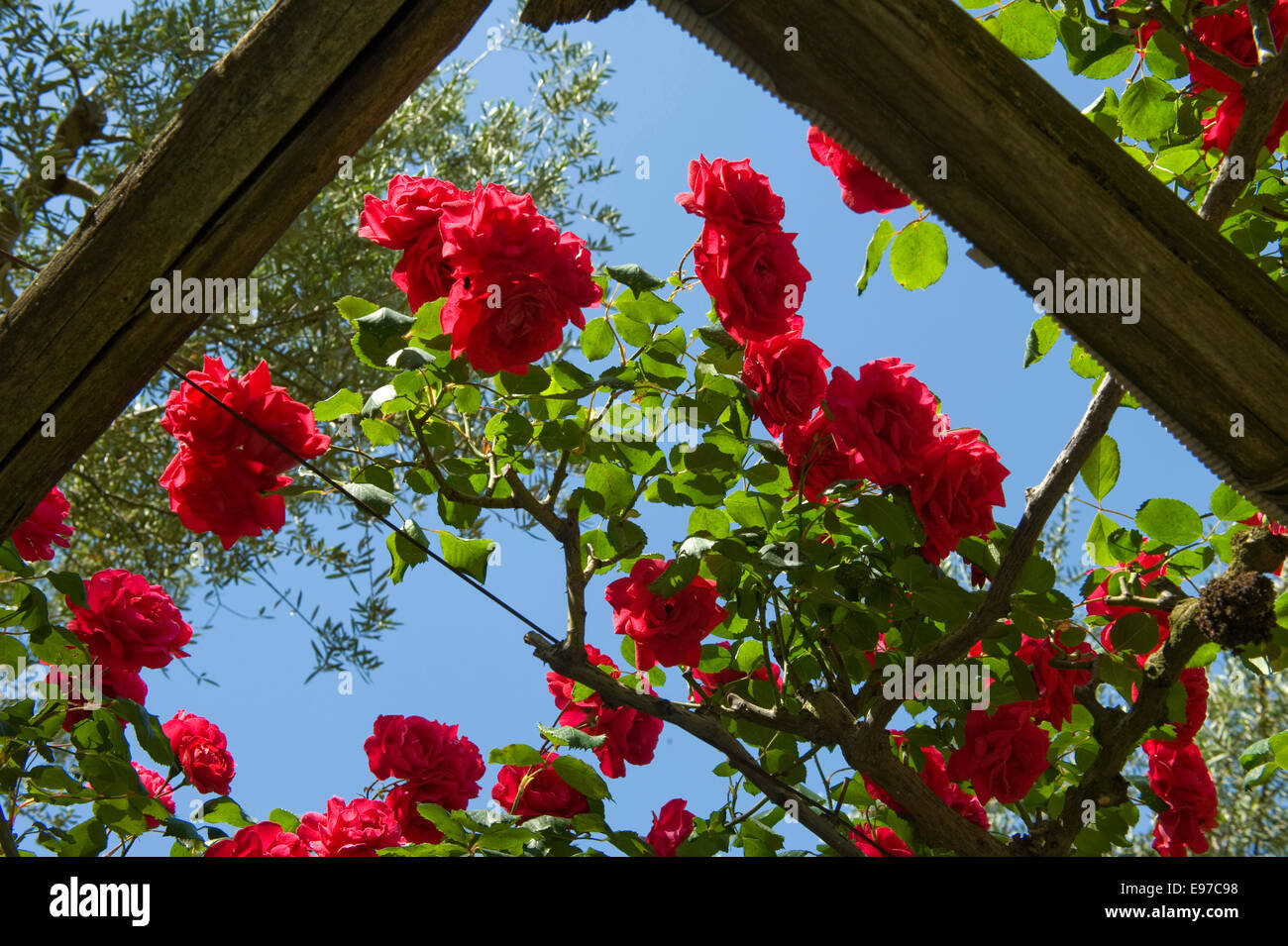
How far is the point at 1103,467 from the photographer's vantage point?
2156mm

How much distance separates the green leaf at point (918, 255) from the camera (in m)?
2.17

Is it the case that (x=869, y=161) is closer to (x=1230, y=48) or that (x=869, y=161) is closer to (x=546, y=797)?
(x=1230, y=48)

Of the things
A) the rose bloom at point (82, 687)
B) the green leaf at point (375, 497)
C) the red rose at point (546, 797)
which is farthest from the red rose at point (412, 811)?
the green leaf at point (375, 497)

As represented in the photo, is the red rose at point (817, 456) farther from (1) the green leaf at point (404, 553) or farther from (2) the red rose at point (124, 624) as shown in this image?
(2) the red rose at point (124, 624)

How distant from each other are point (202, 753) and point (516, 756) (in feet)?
2.57

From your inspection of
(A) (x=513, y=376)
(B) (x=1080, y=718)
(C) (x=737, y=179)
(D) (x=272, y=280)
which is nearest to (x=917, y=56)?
(C) (x=737, y=179)

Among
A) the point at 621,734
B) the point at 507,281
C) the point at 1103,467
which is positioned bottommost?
the point at 621,734

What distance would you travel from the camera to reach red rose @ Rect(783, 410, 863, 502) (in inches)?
81.9

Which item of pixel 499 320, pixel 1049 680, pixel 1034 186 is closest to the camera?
pixel 1034 186

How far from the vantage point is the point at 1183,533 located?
7.17 feet

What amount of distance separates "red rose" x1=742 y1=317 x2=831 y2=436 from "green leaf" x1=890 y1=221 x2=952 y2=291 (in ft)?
0.97

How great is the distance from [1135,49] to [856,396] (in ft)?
3.21

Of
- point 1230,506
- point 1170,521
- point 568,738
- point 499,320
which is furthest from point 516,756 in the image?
point 1230,506

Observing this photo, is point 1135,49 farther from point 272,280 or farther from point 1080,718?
point 272,280
